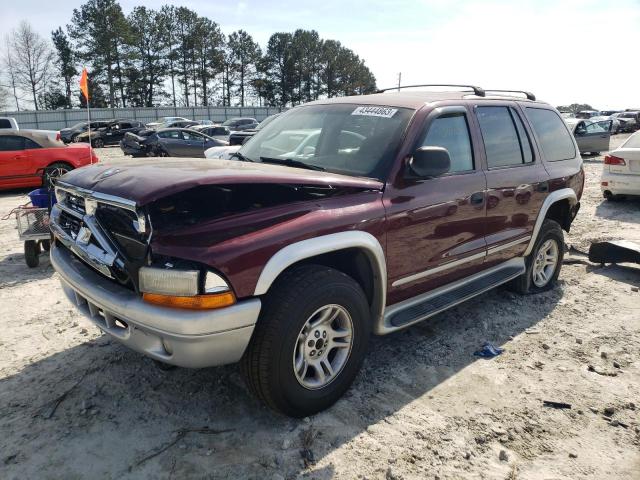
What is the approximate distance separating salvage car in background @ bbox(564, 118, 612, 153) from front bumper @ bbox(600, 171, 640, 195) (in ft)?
32.8

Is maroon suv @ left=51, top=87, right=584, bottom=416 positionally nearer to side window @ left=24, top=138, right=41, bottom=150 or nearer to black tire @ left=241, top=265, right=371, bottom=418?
black tire @ left=241, top=265, right=371, bottom=418

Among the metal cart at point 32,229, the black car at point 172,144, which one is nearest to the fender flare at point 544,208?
the metal cart at point 32,229

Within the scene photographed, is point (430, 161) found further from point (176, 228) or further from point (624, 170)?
point (624, 170)

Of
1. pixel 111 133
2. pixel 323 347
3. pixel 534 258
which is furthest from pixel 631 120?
pixel 323 347

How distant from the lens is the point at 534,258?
476 centimetres

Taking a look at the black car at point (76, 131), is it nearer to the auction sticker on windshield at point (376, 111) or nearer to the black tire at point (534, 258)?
the auction sticker on windshield at point (376, 111)

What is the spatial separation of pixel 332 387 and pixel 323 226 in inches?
38.6

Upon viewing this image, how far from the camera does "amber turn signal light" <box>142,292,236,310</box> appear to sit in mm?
2348

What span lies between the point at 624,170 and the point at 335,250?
836 centimetres

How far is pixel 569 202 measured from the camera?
5.04m

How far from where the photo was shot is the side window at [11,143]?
1084 cm

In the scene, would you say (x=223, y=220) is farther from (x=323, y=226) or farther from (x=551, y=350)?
(x=551, y=350)

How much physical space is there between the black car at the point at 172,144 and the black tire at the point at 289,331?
16536mm

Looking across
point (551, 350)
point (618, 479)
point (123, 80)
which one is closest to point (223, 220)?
point (618, 479)
